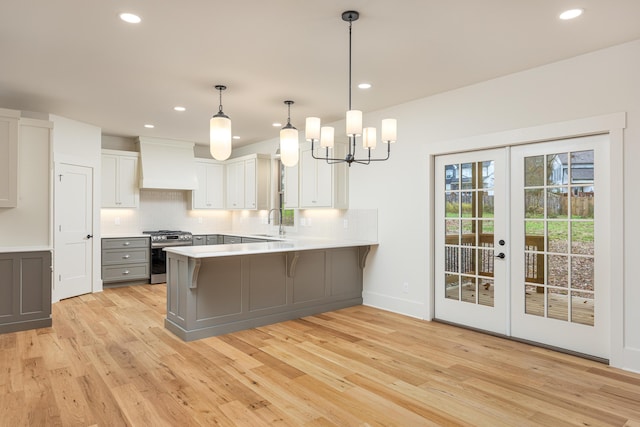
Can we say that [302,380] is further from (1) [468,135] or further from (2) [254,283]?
(1) [468,135]

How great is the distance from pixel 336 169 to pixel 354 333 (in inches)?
94.2

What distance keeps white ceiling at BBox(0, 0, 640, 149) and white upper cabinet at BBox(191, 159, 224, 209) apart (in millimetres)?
3041

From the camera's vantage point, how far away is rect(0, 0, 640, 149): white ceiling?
2.71 m

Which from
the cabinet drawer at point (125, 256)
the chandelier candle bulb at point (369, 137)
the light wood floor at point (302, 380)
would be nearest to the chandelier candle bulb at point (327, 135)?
the chandelier candle bulb at point (369, 137)

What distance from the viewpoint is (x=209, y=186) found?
808cm

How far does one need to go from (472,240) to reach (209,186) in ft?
17.9

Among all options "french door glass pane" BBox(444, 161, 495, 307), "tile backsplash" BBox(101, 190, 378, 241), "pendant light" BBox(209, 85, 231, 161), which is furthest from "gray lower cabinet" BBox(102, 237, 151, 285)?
"french door glass pane" BBox(444, 161, 495, 307)

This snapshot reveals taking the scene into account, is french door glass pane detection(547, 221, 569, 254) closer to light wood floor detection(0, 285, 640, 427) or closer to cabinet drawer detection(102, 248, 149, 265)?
light wood floor detection(0, 285, 640, 427)

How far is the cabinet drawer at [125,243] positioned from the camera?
21.7 feet

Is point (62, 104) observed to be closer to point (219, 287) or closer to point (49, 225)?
point (49, 225)

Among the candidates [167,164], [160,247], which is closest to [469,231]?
[160,247]

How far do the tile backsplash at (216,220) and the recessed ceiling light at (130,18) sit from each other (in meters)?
3.50

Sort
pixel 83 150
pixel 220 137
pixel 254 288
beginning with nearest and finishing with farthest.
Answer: pixel 220 137 < pixel 254 288 < pixel 83 150

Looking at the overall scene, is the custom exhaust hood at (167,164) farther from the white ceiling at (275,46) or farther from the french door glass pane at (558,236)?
the french door glass pane at (558,236)
